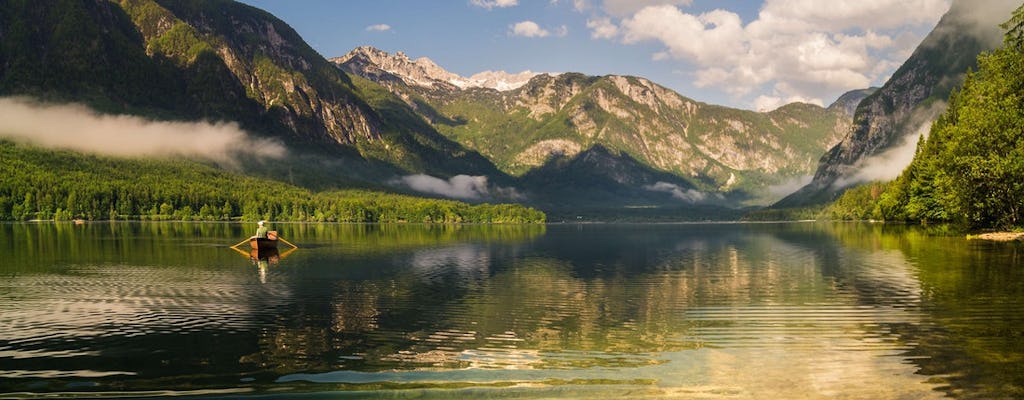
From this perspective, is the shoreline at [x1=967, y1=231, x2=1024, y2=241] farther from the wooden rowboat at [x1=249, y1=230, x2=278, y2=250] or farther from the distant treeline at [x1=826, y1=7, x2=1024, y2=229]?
the wooden rowboat at [x1=249, y1=230, x2=278, y2=250]

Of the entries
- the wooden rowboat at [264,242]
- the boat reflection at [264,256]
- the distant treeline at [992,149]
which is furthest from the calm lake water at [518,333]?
the distant treeline at [992,149]

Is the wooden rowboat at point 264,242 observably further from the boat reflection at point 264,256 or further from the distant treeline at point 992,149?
the distant treeline at point 992,149

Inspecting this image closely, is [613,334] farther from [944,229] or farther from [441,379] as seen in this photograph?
[944,229]

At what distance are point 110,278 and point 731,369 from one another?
5840cm

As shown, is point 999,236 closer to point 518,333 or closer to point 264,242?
point 518,333

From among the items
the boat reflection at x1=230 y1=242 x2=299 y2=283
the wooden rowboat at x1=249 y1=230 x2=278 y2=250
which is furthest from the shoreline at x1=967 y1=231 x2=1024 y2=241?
the wooden rowboat at x1=249 y1=230 x2=278 y2=250

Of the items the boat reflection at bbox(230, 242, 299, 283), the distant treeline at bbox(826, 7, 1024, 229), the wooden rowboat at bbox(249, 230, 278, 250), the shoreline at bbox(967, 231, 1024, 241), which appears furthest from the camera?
the shoreline at bbox(967, 231, 1024, 241)

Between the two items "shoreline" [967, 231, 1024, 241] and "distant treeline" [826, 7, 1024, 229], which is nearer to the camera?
"distant treeline" [826, 7, 1024, 229]

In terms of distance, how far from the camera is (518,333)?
3538 cm

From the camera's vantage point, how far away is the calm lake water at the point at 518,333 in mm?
24641

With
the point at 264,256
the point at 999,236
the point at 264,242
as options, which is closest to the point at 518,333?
the point at 264,256

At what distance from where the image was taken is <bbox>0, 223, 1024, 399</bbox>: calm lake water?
970 inches

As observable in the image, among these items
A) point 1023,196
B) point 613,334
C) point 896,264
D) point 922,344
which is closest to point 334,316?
point 613,334

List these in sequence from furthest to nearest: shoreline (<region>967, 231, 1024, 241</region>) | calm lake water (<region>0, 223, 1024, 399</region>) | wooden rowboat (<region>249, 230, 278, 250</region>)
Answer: shoreline (<region>967, 231, 1024, 241</region>), wooden rowboat (<region>249, 230, 278, 250</region>), calm lake water (<region>0, 223, 1024, 399</region>)
